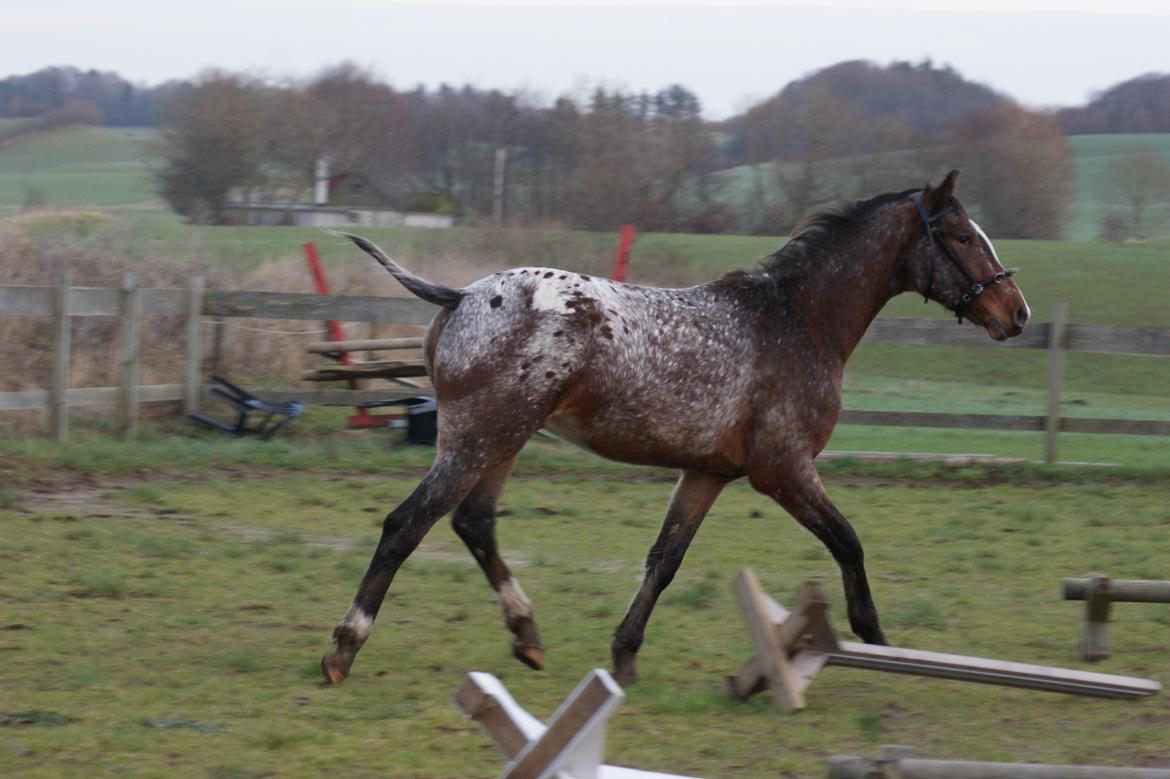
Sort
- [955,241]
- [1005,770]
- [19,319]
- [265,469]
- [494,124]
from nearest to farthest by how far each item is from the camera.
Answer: [1005,770]
[955,241]
[265,469]
[19,319]
[494,124]

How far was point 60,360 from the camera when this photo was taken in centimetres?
1186

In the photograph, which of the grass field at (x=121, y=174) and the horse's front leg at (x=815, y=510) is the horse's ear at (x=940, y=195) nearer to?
the horse's front leg at (x=815, y=510)

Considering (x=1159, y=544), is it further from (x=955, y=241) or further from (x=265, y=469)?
(x=265, y=469)

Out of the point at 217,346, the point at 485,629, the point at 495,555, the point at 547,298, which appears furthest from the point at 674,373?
the point at 217,346

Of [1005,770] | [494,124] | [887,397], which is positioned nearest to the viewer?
[1005,770]

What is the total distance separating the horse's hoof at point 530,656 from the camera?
5.68 m

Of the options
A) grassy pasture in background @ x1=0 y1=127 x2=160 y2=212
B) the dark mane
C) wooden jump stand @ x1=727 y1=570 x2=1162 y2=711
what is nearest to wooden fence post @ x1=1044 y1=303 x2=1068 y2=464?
the dark mane

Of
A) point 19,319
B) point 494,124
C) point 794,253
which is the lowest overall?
point 19,319

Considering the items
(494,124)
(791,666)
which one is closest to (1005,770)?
(791,666)

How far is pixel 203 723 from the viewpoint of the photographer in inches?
184

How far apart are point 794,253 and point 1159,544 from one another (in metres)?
4.57

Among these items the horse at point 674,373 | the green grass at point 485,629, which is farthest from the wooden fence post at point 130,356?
the horse at point 674,373

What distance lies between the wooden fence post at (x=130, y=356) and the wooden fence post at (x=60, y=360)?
0.58 meters

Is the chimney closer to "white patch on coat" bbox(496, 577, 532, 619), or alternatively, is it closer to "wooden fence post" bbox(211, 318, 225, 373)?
"wooden fence post" bbox(211, 318, 225, 373)
